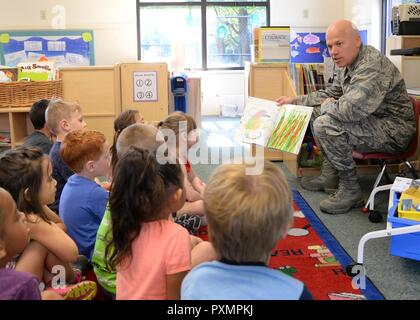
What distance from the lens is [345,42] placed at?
3.25 m

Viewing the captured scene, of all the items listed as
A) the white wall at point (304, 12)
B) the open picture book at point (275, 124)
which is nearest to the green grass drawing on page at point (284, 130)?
the open picture book at point (275, 124)

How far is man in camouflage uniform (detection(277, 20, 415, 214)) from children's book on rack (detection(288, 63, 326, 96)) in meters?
0.90

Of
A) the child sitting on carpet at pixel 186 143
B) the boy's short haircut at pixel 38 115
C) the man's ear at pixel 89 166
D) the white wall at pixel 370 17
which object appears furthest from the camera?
the white wall at pixel 370 17

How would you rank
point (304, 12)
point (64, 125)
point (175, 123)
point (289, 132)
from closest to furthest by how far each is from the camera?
point (175, 123), point (64, 125), point (289, 132), point (304, 12)

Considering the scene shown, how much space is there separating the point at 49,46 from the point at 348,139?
614cm

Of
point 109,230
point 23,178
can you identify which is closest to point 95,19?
point 23,178

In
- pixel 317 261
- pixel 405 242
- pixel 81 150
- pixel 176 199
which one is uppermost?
pixel 81 150

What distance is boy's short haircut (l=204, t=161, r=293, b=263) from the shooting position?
1.05 meters

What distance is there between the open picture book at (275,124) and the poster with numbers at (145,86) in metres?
1.00

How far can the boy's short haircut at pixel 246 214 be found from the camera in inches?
41.4

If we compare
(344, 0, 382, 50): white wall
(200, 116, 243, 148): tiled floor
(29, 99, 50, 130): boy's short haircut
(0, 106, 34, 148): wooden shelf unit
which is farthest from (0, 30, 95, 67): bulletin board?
(29, 99, 50, 130): boy's short haircut

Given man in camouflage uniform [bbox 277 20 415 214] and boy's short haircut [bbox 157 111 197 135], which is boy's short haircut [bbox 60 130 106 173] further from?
man in camouflage uniform [bbox 277 20 415 214]

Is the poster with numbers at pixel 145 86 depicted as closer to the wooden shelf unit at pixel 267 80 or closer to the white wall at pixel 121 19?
the wooden shelf unit at pixel 267 80

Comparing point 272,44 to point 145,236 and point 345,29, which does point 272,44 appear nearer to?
point 345,29
